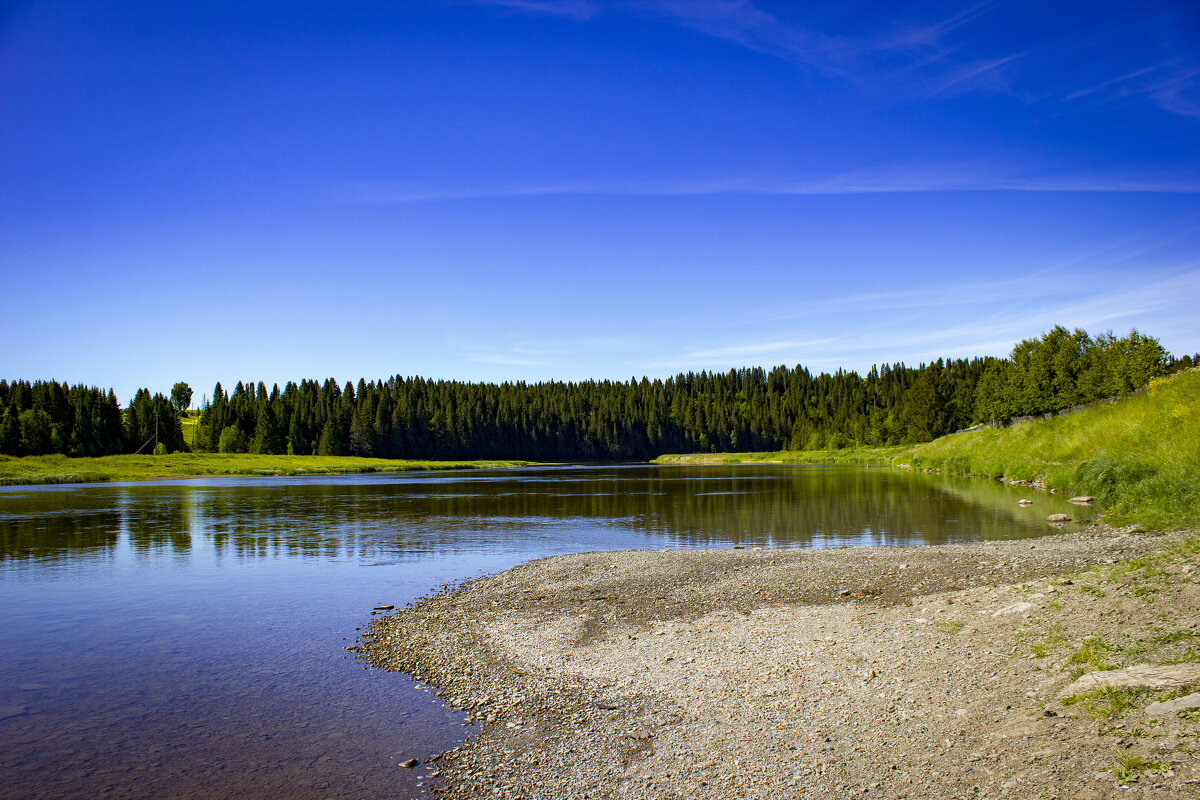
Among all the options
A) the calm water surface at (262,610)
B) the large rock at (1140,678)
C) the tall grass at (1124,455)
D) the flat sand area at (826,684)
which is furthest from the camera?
the tall grass at (1124,455)

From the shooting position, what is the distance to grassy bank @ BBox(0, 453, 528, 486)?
85.9 m

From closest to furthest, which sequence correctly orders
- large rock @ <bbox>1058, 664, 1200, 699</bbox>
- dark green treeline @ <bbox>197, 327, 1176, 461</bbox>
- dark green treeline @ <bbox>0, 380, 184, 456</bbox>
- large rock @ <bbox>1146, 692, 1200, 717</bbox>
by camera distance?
large rock @ <bbox>1146, 692, 1200, 717</bbox>, large rock @ <bbox>1058, 664, 1200, 699</bbox>, dark green treeline @ <bbox>197, 327, 1176, 461</bbox>, dark green treeline @ <bbox>0, 380, 184, 456</bbox>

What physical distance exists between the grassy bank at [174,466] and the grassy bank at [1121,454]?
93572 mm

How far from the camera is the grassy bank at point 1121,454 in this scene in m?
24.0

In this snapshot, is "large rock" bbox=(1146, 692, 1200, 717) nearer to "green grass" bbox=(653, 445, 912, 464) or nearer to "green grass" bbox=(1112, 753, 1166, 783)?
"green grass" bbox=(1112, 753, 1166, 783)

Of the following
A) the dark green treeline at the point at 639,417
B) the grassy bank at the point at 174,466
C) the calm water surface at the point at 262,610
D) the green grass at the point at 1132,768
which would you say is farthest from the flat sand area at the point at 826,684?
the grassy bank at the point at 174,466

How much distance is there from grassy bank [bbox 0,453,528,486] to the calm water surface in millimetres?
48136

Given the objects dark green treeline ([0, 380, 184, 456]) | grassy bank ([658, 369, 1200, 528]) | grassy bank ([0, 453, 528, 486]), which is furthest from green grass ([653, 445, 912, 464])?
dark green treeline ([0, 380, 184, 456])

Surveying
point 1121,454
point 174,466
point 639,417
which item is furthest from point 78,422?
point 1121,454

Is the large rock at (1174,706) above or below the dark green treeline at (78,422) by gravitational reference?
below

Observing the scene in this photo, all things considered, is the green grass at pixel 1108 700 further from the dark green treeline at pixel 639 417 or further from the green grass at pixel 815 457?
the green grass at pixel 815 457

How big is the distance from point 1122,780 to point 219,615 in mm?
18129

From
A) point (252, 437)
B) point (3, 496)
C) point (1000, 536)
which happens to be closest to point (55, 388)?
point (252, 437)

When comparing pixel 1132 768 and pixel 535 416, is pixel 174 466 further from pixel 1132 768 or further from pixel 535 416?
pixel 1132 768
